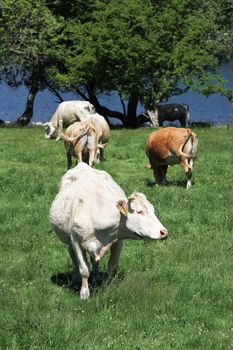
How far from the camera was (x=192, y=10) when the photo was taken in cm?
3644

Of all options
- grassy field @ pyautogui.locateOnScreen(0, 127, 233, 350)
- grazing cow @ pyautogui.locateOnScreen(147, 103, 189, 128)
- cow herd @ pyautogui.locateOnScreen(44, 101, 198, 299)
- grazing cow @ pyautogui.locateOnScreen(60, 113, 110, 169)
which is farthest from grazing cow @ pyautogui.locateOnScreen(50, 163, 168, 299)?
grazing cow @ pyautogui.locateOnScreen(147, 103, 189, 128)

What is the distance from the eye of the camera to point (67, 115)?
2409 cm

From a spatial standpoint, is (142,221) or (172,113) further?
(172,113)

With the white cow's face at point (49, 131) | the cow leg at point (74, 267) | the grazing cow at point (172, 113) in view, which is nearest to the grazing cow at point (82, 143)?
the white cow's face at point (49, 131)

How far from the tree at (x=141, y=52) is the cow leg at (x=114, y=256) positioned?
2554 centimetres

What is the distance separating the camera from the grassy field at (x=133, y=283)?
22.1 feet

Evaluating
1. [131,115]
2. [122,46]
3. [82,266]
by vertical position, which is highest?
[122,46]

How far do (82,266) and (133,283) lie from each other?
0.74m

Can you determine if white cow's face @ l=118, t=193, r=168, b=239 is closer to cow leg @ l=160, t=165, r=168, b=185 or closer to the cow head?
cow leg @ l=160, t=165, r=168, b=185

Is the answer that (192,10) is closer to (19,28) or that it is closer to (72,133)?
(19,28)

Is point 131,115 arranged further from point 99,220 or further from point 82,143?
point 99,220

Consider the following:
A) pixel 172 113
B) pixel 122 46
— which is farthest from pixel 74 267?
pixel 172 113

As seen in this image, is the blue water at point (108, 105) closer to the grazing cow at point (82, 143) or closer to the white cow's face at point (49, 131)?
the white cow's face at point (49, 131)

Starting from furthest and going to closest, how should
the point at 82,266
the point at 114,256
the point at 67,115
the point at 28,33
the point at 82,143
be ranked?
1. the point at 28,33
2. the point at 67,115
3. the point at 82,143
4. the point at 114,256
5. the point at 82,266
